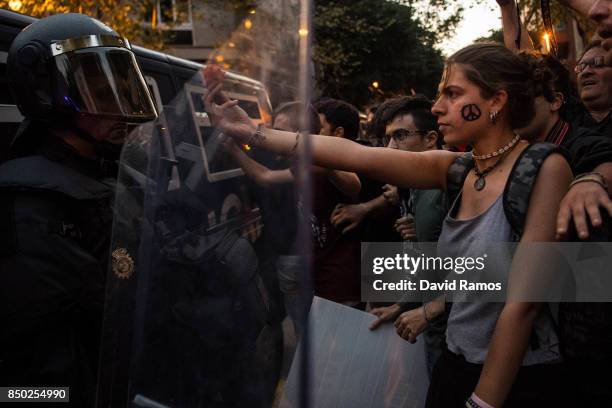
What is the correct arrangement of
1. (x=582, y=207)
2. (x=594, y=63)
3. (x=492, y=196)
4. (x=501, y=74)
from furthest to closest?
1. (x=594, y=63)
2. (x=501, y=74)
3. (x=492, y=196)
4. (x=582, y=207)

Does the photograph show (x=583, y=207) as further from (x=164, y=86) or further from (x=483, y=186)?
(x=164, y=86)

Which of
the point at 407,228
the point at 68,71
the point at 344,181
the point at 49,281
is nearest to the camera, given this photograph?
the point at 49,281

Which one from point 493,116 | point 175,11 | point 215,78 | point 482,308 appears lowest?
point 482,308

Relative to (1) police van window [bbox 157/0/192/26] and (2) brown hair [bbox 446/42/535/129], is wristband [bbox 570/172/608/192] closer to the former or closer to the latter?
(2) brown hair [bbox 446/42/535/129]

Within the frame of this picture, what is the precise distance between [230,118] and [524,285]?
2.75 ft

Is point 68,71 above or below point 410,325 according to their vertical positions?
above

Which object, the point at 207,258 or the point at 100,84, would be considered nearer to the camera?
the point at 207,258

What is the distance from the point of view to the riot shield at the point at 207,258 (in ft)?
4.15

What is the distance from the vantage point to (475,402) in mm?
1479

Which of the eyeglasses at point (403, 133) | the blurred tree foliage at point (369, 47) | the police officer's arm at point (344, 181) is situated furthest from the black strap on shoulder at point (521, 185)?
the blurred tree foliage at point (369, 47)

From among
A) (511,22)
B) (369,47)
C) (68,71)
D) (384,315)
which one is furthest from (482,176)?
(369,47)

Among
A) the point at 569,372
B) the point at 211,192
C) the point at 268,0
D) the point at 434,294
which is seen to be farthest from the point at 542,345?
the point at 268,0

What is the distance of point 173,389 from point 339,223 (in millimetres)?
1727

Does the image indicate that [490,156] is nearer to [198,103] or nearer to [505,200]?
[505,200]
